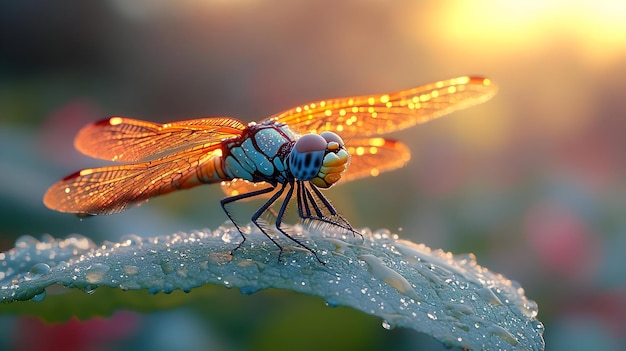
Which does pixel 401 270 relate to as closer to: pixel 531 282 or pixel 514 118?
pixel 531 282

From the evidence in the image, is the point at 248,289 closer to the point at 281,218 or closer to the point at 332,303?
the point at 332,303

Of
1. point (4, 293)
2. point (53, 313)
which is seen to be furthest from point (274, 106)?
point (4, 293)

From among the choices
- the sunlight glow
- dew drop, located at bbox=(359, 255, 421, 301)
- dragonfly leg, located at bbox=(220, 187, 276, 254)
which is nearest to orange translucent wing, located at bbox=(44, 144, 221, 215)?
dragonfly leg, located at bbox=(220, 187, 276, 254)

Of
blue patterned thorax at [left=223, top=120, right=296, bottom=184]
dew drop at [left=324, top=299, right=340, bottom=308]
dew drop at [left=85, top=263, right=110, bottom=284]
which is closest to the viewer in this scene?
dew drop at [left=324, top=299, right=340, bottom=308]

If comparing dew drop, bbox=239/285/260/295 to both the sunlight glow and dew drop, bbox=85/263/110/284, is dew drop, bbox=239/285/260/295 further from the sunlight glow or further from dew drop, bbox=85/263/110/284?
the sunlight glow

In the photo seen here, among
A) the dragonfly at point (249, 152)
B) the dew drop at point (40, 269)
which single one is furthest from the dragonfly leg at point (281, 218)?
the dew drop at point (40, 269)
